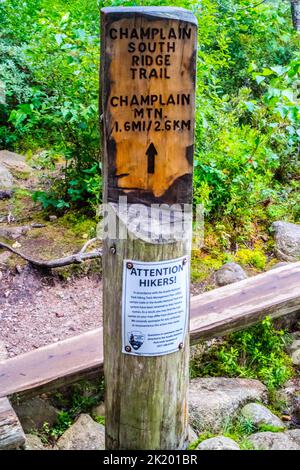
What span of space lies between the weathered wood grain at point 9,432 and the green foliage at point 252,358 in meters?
1.50

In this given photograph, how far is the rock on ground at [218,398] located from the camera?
2.81m

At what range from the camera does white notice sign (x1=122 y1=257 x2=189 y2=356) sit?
1.75 metres

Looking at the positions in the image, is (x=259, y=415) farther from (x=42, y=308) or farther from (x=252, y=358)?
(x=42, y=308)

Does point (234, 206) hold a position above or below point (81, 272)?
above

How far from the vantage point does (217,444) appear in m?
2.33

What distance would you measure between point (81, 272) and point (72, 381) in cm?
160

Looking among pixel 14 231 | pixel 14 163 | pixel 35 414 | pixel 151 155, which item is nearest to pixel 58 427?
pixel 35 414

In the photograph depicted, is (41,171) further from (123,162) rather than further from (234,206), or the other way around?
(123,162)

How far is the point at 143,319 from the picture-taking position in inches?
70.1

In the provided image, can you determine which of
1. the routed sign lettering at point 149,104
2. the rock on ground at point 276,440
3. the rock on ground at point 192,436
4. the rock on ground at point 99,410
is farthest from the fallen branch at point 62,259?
the routed sign lettering at point 149,104

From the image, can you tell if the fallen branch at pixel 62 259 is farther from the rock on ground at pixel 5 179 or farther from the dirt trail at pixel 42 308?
the rock on ground at pixel 5 179

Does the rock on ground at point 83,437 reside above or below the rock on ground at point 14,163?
below

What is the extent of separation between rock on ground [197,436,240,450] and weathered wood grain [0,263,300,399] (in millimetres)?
718
